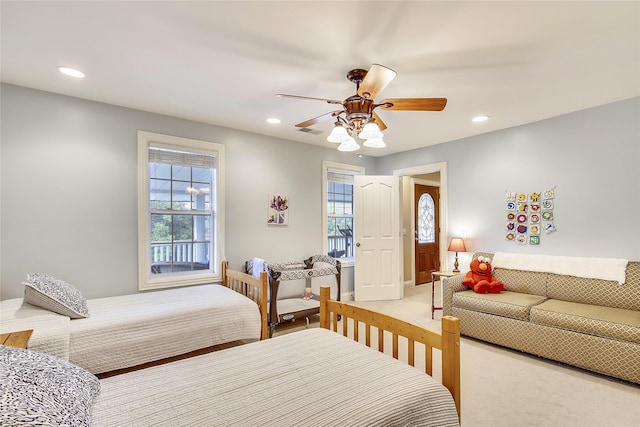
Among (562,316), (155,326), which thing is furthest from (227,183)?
(562,316)

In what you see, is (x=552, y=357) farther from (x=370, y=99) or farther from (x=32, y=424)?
(x=32, y=424)

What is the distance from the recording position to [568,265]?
10.8 ft

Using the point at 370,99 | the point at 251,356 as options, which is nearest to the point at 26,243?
the point at 251,356

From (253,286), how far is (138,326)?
1.08m

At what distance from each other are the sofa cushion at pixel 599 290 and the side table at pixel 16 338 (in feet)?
14.5

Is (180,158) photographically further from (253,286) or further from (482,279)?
(482,279)

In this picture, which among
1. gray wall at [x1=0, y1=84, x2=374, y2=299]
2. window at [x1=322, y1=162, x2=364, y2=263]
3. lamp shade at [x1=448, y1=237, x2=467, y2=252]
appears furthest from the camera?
window at [x1=322, y1=162, x2=364, y2=263]

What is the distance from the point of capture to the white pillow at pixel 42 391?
847 mm

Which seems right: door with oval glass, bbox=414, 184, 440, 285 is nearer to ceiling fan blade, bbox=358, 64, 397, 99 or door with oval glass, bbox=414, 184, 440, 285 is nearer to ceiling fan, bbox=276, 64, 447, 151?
ceiling fan, bbox=276, 64, 447, 151

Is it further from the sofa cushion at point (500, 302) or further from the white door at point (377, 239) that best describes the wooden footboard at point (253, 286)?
the sofa cushion at point (500, 302)

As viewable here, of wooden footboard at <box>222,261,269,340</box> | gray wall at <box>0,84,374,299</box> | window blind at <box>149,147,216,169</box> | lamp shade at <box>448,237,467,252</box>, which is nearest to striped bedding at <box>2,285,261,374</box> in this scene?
wooden footboard at <box>222,261,269,340</box>

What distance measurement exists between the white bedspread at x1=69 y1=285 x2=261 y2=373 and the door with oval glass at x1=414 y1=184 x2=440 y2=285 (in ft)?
13.9

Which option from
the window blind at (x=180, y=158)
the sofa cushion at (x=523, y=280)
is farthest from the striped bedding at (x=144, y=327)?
the sofa cushion at (x=523, y=280)

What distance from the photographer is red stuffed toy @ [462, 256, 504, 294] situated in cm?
353
